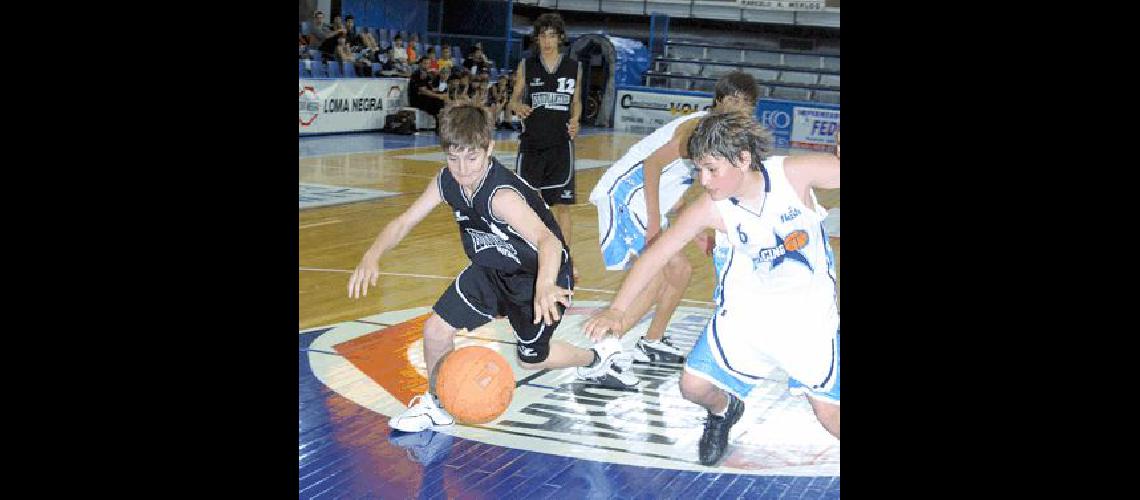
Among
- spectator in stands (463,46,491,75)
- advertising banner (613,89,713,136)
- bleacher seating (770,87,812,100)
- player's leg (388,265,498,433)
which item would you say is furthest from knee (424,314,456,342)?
bleacher seating (770,87,812,100)

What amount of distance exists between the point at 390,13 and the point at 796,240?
2316cm

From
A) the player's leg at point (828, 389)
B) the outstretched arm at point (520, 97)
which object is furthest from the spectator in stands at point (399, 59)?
the player's leg at point (828, 389)

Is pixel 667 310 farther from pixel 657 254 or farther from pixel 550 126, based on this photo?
pixel 550 126

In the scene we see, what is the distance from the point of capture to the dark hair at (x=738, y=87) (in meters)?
5.28

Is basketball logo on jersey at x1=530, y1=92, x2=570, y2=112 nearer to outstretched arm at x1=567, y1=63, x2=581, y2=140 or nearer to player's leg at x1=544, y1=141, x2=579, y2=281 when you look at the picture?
outstretched arm at x1=567, y1=63, x2=581, y2=140

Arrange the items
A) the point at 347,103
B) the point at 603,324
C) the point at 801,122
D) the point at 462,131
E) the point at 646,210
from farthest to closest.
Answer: the point at 801,122, the point at 347,103, the point at 646,210, the point at 462,131, the point at 603,324

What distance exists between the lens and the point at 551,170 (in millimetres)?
8969

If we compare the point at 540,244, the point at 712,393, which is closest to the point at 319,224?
the point at 540,244

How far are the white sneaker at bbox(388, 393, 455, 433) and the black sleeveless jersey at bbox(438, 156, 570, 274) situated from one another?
653 millimetres
